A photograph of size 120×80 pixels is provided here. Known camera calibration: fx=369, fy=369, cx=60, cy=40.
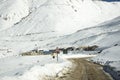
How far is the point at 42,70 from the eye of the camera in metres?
35.1

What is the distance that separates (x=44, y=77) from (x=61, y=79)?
153cm

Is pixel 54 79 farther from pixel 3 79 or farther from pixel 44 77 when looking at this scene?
Answer: pixel 3 79

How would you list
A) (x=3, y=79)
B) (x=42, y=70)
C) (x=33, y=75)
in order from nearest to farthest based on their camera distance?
(x=3, y=79)
(x=33, y=75)
(x=42, y=70)

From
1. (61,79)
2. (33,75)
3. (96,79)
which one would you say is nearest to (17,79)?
(33,75)

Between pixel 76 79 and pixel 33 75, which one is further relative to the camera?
pixel 76 79

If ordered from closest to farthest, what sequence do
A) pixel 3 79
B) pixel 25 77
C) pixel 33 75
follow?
pixel 3 79
pixel 25 77
pixel 33 75

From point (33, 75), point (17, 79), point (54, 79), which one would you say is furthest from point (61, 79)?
point (17, 79)

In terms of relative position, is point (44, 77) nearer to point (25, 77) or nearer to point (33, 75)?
point (33, 75)

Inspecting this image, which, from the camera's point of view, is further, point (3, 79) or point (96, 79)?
point (96, 79)

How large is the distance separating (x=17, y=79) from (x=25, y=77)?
5.23 feet

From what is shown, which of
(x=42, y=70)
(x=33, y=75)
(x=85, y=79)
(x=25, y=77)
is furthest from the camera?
(x=42, y=70)

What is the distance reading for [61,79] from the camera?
3195cm

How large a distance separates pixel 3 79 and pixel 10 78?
59 centimetres

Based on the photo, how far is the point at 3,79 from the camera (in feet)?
86.9
